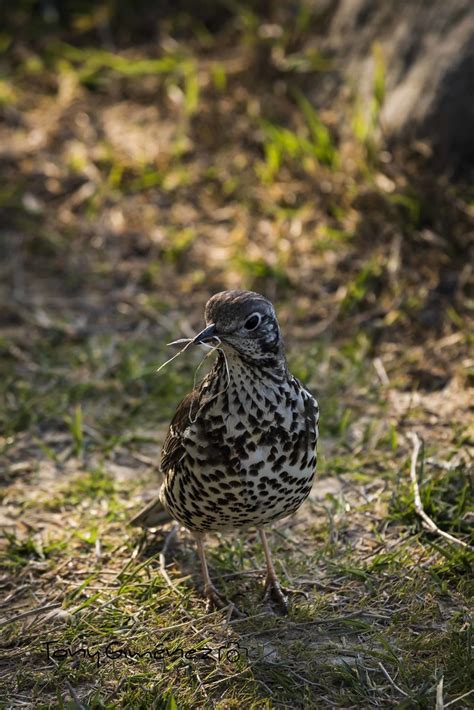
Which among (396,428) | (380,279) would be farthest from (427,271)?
(396,428)

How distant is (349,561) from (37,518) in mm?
1602

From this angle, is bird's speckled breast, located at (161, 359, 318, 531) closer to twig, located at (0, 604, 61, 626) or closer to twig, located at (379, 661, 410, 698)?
twig, located at (379, 661, 410, 698)

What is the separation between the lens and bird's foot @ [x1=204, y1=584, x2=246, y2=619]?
4402 mm

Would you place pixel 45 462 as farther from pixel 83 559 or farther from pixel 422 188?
pixel 422 188

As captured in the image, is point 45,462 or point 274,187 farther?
point 274,187

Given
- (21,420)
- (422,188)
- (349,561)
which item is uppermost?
(422,188)

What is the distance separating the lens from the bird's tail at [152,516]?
4.83m

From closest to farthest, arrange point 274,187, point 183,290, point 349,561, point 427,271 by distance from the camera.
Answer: point 349,561, point 427,271, point 183,290, point 274,187

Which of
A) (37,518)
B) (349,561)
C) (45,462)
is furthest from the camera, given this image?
(45,462)

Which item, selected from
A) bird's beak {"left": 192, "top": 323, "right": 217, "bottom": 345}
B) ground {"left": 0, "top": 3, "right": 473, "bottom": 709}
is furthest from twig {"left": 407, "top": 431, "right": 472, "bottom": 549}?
bird's beak {"left": 192, "top": 323, "right": 217, "bottom": 345}

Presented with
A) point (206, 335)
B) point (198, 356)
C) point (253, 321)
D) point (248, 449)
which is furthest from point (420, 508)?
point (198, 356)

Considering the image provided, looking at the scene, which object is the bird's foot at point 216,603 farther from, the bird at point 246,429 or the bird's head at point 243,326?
the bird's head at point 243,326

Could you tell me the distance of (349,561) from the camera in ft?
15.3

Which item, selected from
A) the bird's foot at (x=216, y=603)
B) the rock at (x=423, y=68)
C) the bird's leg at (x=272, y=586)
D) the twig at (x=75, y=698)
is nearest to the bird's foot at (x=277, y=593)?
the bird's leg at (x=272, y=586)
